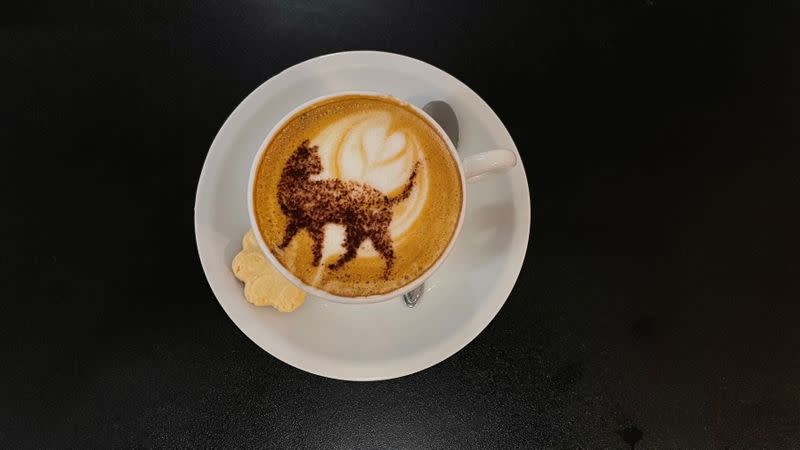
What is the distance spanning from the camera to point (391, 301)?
121 cm

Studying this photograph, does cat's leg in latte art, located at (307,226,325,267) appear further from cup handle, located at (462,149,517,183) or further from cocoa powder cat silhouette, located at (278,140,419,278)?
cup handle, located at (462,149,517,183)

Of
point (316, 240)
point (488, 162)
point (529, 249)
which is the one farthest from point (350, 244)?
point (529, 249)

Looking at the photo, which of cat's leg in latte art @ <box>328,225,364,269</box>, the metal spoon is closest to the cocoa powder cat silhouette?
cat's leg in latte art @ <box>328,225,364,269</box>

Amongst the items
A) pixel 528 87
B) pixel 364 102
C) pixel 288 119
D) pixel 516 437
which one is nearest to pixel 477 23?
pixel 528 87

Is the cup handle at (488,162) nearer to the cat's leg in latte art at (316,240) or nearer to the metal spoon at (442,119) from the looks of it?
the metal spoon at (442,119)

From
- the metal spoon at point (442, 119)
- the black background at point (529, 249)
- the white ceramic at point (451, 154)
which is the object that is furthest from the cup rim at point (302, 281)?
the black background at point (529, 249)

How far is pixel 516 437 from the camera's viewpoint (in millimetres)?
1292

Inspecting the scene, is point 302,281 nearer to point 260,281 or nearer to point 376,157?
point 260,281

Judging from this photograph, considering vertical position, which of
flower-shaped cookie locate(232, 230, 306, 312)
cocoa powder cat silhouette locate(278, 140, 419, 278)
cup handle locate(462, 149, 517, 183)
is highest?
cup handle locate(462, 149, 517, 183)

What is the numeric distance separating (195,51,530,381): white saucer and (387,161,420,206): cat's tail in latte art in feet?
0.52

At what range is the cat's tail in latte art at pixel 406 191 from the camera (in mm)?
1102

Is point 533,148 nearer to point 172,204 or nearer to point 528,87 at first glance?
point 528,87

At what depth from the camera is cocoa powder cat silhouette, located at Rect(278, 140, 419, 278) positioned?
1081mm

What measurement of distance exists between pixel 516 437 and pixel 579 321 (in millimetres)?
280
